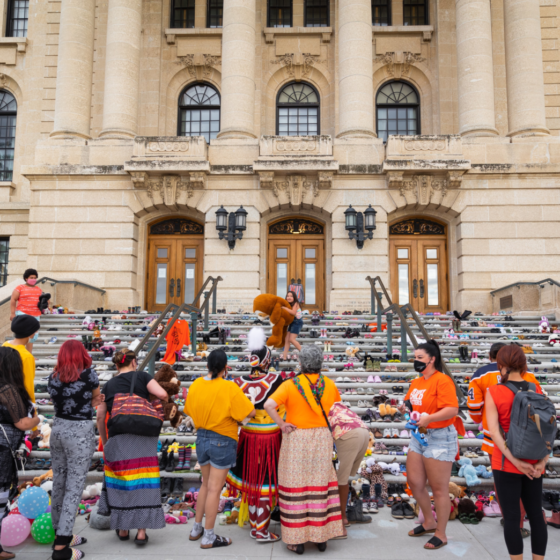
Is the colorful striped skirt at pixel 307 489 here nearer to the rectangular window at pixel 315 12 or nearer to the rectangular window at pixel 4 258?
the rectangular window at pixel 4 258

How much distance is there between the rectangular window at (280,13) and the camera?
22.9 m

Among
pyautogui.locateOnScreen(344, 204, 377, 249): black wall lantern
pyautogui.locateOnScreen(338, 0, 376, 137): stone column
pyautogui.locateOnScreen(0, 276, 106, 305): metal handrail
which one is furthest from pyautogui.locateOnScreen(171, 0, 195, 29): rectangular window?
pyautogui.locateOnScreen(0, 276, 106, 305): metal handrail

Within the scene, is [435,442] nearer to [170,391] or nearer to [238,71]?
[170,391]

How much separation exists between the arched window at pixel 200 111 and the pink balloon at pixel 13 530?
1908cm

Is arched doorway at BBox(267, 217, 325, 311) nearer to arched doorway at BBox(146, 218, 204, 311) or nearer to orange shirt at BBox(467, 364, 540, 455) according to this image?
arched doorway at BBox(146, 218, 204, 311)

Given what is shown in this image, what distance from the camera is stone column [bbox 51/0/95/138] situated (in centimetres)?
1939

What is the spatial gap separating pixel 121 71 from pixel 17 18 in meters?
8.40

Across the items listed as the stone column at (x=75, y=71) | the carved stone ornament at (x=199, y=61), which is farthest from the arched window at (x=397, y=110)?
the stone column at (x=75, y=71)

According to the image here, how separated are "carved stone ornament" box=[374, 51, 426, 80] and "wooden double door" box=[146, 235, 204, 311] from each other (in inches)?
410

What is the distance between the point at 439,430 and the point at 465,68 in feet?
55.7

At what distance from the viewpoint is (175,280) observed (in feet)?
64.1

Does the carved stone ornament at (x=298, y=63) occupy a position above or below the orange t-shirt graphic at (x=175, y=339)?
above

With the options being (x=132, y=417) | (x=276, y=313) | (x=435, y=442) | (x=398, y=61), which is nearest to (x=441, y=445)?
(x=435, y=442)

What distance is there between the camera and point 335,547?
5.23 meters
